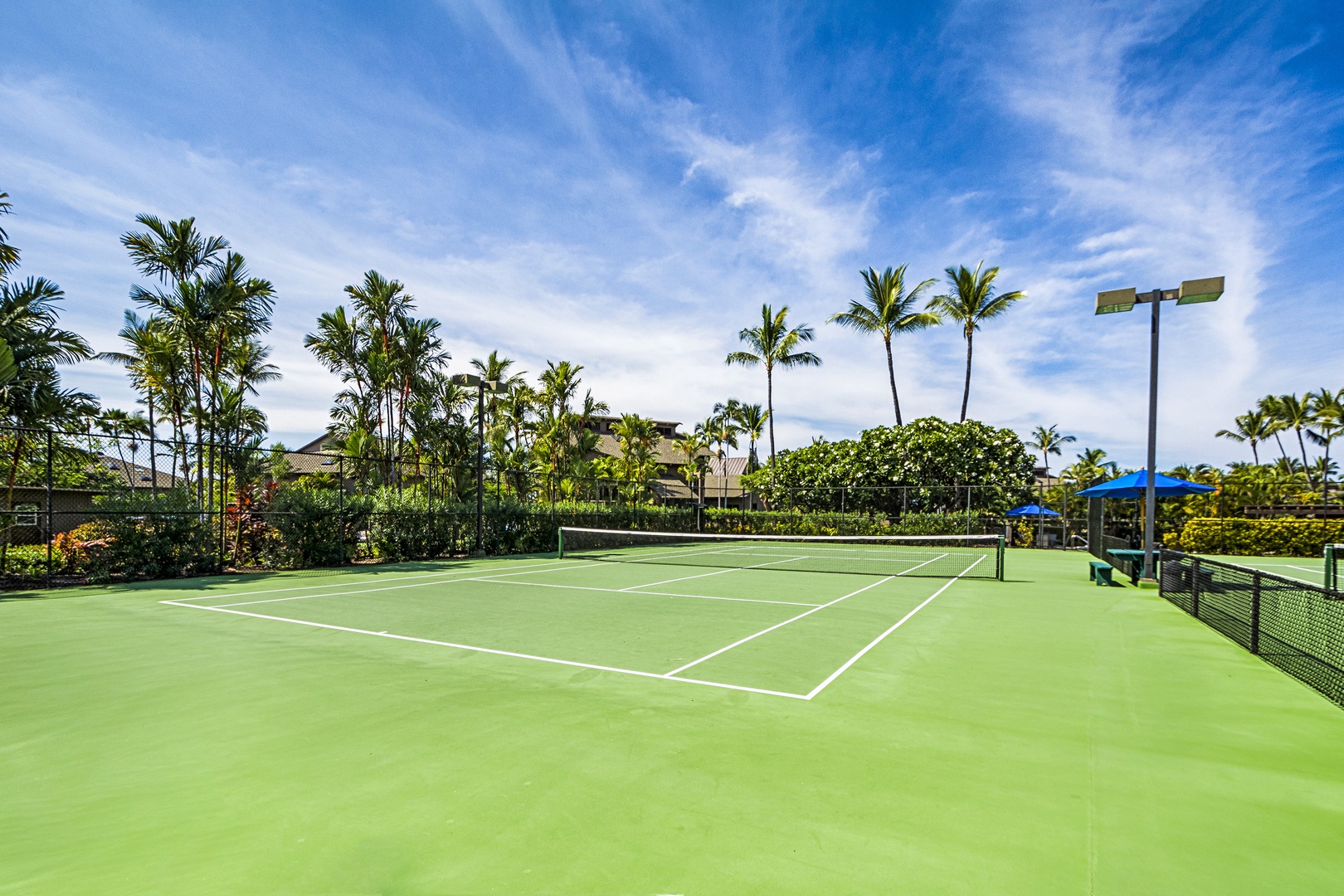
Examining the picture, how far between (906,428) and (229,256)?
26.7 m

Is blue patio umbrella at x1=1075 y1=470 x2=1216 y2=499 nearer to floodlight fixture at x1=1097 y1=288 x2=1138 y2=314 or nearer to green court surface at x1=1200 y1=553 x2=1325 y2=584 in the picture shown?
green court surface at x1=1200 y1=553 x2=1325 y2=584

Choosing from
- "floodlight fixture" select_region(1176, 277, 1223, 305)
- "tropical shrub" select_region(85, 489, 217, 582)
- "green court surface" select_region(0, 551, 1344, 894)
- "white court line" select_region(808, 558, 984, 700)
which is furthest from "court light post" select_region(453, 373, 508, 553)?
"floodlight fixture" select_region(1176, 277, 1223, 305)

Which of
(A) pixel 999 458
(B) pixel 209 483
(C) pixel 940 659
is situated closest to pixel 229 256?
(B) pixel 209 483

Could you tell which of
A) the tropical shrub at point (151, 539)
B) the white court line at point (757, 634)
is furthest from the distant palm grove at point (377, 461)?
the white court line at point (757, 634)

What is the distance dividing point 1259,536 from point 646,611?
989 inches

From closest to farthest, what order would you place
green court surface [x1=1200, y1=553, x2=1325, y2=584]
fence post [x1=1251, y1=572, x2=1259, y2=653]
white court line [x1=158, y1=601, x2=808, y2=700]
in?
white court line [x1=158, y1=601, x2=808, y2=700]
fence post [x1=1251, y1=572, x2=1259, y2=653]
green court surface [x1=1200, y1=553, x2=1325, y2=584]

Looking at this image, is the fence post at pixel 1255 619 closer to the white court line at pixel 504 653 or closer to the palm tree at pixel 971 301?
the white court line at pixel 504 653

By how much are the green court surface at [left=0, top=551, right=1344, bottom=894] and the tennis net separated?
7.28 m

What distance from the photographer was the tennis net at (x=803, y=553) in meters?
16.4

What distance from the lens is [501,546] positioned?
A: 20.4 m

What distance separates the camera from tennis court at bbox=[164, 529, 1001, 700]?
6.48 m

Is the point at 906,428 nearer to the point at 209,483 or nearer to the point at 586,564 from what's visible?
the point at 586,564

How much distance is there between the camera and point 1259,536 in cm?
2323

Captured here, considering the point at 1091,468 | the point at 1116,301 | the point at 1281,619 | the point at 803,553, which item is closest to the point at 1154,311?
the point at 1116,301
